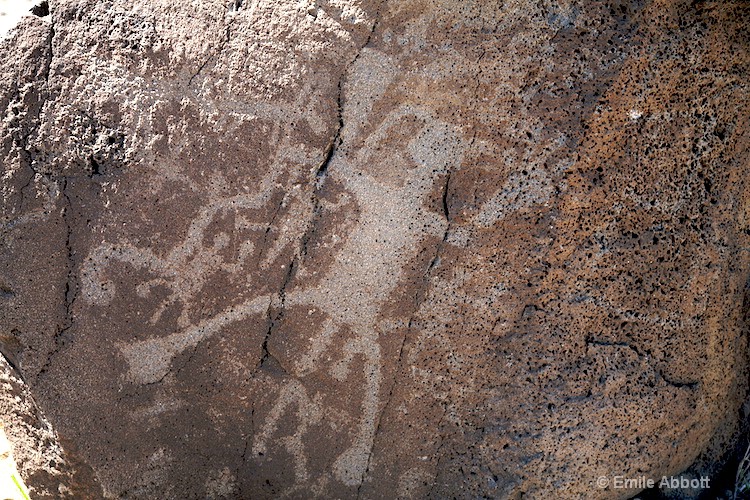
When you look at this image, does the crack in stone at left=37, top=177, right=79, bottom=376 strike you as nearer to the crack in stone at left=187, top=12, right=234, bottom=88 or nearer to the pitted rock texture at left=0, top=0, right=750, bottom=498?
the pitted rock texture at left=0, top=0, right=750, bottom=498

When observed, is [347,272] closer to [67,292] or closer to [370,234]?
[370,234]

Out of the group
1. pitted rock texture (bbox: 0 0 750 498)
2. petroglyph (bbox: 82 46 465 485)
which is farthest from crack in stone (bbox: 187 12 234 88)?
petroglyph (bbox: 82 46 465 485)

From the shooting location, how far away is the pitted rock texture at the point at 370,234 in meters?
1.45

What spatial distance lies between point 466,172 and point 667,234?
1.52 ft

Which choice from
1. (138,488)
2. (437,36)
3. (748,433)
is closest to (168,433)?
(138,488)

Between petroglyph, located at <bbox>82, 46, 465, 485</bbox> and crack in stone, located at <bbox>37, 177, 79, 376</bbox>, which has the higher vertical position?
crack in stone, located at <bbox>37, 177, 79, 376</bbox>

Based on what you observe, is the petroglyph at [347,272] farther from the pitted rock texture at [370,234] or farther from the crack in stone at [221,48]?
the crack in stone at [221,48]

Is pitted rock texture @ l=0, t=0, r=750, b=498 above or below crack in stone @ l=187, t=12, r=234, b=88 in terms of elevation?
below

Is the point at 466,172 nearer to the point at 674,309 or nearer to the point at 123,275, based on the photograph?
the point at 674,309

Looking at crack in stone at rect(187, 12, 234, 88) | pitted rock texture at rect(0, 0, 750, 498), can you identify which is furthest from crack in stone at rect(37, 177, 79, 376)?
crack in stone at rect(187, 12, 234, 88)

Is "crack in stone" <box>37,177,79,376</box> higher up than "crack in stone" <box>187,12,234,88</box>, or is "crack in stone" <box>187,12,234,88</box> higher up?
"crack in stone" <box>187,12,234,88</box>

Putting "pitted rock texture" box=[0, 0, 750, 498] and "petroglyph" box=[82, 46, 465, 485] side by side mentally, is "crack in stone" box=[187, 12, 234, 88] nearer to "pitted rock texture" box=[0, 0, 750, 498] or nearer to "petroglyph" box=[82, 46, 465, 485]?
"pitted rock texture" box=[0, 0, 750, 498]

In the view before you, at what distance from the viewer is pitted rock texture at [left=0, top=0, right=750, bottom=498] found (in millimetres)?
1453

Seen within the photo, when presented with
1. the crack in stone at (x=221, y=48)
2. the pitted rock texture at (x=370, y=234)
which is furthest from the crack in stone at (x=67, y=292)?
Answer: the crack in stone at (x=221, y=48)
